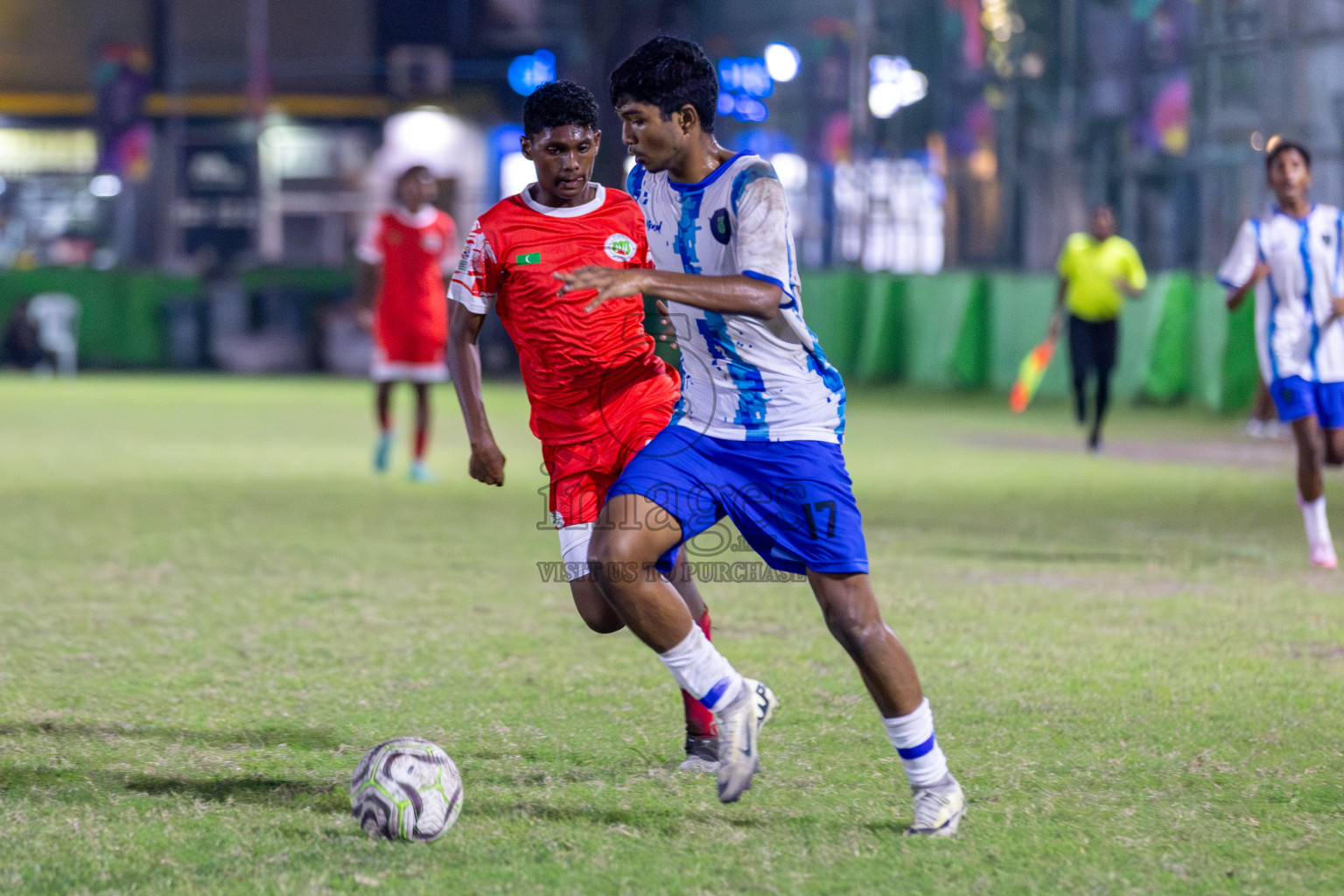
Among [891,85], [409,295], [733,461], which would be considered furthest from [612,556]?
[891,85]

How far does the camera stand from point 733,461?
464 cm

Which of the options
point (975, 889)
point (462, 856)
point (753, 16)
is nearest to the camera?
point (975, 889)

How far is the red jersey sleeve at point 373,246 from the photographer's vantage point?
1345cm

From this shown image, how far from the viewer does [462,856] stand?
4.39 m

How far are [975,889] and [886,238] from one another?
24.8 m

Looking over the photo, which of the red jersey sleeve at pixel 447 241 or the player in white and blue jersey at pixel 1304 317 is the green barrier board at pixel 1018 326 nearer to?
the red jersey sleeve at pixel 447 241

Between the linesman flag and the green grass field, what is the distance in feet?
25.3

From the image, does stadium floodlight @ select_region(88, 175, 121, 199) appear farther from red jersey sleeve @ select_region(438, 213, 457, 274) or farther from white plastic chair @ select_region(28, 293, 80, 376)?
red jersey sleeve @ select_region(438, 213, 457, 274)

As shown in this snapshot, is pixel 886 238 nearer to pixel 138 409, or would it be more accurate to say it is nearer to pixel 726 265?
pixel 138 409

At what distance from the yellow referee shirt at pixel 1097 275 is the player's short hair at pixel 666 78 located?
39.2ft

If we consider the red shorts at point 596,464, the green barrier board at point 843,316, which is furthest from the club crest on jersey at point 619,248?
the green barrier board at point 843,316

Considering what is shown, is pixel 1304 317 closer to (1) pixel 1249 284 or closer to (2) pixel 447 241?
(1) pixel 1249 284

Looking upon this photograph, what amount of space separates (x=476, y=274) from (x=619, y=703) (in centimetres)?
158

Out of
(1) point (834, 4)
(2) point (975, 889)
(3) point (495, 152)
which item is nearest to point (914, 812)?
(2) point (975, 889)
